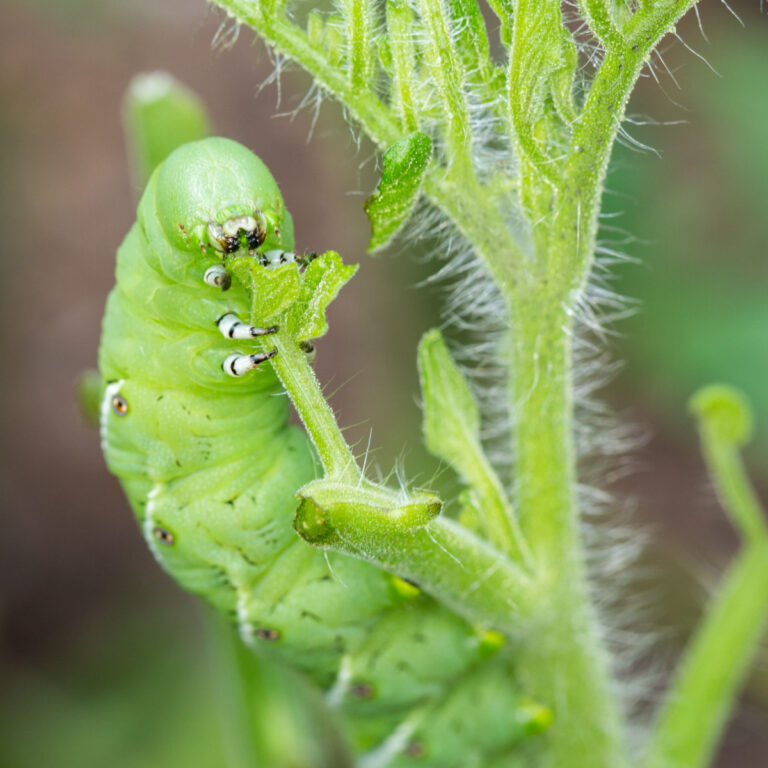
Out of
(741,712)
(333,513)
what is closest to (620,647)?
(741,712)

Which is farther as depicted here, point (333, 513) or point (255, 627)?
point (255, 627)

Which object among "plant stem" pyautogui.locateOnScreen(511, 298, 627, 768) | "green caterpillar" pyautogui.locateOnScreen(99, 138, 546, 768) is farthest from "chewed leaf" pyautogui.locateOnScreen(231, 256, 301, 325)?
"plant stem" pyautogui.locateOnScreen(511, 298, 627, 768)

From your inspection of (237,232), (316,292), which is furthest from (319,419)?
(237,232)

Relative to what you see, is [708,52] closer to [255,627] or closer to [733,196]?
[733,196]

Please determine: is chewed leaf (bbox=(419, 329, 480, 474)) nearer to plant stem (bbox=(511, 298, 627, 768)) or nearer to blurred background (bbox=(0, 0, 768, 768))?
plant stem (bbox=(511, 298, 627, 768))

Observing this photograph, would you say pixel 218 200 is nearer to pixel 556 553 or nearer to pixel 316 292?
pixel 316 292

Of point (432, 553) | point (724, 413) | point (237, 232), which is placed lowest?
point (724, 413)
